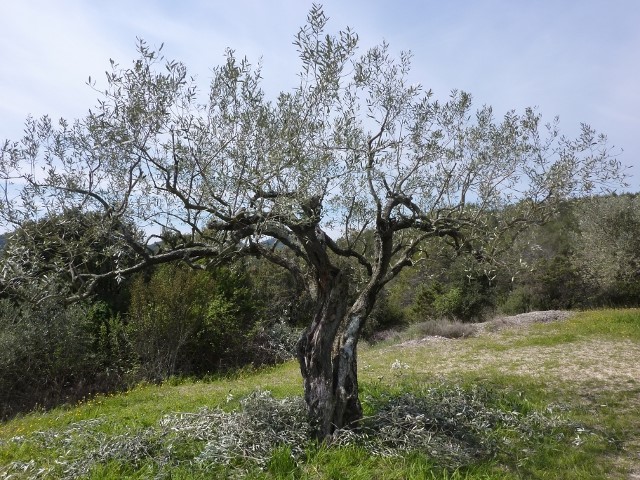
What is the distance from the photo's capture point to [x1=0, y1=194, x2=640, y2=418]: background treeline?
7.60 m

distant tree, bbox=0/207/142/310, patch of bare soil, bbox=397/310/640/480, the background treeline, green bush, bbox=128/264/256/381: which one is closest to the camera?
distant tree, bbox=0/207/142/310

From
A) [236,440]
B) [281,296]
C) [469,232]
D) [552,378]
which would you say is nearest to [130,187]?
[236,440]

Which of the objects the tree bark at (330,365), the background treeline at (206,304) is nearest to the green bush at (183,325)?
the background treeline at (206,304)

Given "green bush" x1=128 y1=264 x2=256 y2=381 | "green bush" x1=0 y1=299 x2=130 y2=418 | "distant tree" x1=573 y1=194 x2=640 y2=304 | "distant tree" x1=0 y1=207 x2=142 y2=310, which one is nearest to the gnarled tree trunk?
"distant tree" x1=0 y1=207 x2=142 y2=310

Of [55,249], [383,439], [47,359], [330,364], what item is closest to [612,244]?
[383,439]

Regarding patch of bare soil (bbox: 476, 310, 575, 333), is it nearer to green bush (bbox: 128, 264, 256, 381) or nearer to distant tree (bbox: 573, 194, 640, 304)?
distant tree (bbox: 573, 194, 640, 304)

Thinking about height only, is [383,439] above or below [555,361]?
above

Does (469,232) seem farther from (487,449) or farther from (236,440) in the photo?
(236,440)

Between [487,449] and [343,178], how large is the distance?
13.6 ft

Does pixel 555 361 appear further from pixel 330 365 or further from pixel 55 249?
pixel 55 249

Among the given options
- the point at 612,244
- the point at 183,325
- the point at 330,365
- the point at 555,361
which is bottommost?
the point at 555,361

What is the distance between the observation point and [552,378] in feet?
37.5

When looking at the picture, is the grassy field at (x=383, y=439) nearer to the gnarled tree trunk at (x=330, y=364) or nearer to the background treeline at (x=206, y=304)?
the gnarled tree trunk at (x=330, y=364)

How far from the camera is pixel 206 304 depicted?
1973 cm
